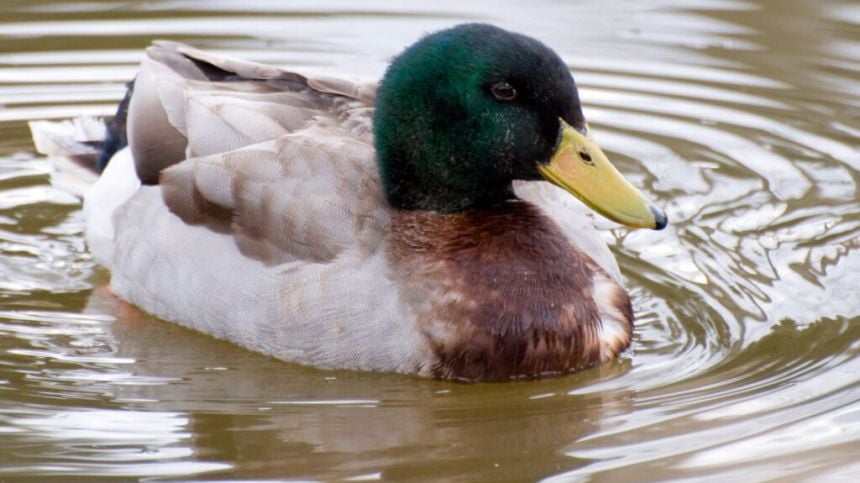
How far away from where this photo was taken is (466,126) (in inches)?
266

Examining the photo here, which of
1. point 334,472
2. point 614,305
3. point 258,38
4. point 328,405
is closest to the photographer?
point 334,472

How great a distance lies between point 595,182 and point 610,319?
68 cm

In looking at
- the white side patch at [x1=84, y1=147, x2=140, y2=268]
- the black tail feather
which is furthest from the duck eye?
the black tail feather

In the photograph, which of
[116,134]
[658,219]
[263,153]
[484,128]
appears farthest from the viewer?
[116,134]

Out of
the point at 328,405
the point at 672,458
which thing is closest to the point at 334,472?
the point at 328,405

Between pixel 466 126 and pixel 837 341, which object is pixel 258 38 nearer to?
pixel 466 126

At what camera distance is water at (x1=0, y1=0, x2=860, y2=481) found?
19.4 ft

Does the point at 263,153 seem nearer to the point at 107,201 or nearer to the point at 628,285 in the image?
the point at 107,201

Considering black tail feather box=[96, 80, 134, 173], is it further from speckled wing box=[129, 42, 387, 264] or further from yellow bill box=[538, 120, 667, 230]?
yellow bill box=[538, 120, 667, 230]

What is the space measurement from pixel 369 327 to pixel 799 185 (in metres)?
3.05

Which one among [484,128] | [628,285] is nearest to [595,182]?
[484,128]

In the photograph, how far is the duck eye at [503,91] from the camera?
21.7 ft

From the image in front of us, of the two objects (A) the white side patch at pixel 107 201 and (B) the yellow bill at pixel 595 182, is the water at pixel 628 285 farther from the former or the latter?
(B) the yellow bill at pixel 595 182

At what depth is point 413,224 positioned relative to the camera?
6.93 m
